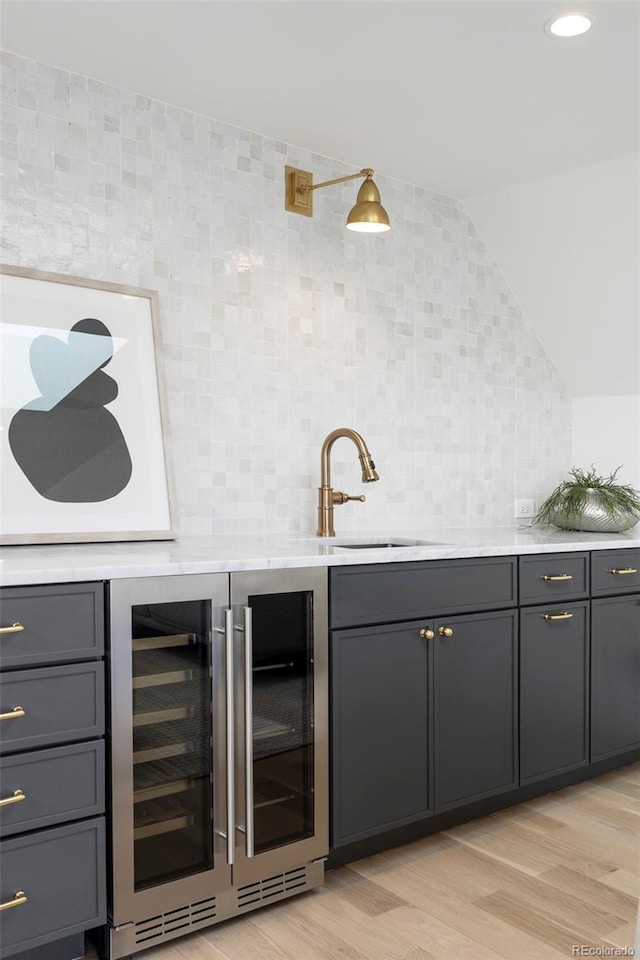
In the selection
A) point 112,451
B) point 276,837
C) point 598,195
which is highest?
point 598,195

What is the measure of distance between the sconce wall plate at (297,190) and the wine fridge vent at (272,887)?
2.11 metres

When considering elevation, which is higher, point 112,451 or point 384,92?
point 384,92

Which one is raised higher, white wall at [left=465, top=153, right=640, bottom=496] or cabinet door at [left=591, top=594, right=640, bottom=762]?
white wall at [left=465, top=153, right=640, bottom=496]

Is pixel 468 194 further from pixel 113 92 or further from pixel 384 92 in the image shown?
pixel 113 92

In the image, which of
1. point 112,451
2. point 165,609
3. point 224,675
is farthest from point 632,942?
point 112,451

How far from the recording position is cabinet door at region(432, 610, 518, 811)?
250cm

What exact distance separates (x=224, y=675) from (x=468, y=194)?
7.67ft

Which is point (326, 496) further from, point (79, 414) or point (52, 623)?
point (52, 623)

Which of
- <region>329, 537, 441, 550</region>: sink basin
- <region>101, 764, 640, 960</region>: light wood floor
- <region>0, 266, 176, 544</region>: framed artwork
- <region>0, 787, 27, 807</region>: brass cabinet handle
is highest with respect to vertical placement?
<region>0, 266, 176, 544</region>: framed artwork

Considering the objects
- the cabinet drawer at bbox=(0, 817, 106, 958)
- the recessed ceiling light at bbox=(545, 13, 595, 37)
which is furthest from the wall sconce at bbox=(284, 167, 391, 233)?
the cabinet drawer at bbox=(0, 817, 106, 958)

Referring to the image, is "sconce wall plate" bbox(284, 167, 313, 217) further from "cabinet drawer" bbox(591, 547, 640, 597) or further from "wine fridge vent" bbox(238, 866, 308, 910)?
"wine fridge vent" bbox(238, 866, 308, 910)

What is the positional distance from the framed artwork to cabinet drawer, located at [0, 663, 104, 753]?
2.05ft

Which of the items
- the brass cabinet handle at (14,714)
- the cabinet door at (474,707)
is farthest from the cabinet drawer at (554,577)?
the brass cabinet handle at (14,714)

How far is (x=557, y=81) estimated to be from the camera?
8.24 ft
